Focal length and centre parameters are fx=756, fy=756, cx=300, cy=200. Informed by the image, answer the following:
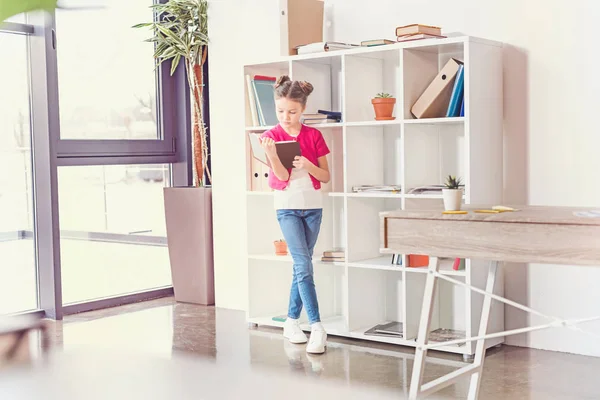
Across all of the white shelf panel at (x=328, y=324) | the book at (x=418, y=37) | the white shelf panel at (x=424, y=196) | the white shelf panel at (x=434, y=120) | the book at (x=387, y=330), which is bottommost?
the white shelf panel at (x=328, y=324)

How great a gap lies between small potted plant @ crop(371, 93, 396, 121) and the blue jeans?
0.60 m

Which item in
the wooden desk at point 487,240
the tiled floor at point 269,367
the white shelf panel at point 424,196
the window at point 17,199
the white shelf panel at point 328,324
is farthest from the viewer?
the window at point 17,199

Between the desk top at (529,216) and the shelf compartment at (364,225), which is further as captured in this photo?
the shelf compartment at (364,225)

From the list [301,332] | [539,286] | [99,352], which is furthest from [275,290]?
[539,286]

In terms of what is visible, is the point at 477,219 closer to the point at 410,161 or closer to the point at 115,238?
the point at 410,161

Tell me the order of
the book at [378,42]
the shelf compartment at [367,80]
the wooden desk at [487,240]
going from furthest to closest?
the shelf compartment at [367,80] < the book at [378,42] < the wooden desk at [487,240]

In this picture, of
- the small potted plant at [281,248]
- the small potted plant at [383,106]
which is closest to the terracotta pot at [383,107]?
the small potted plant at [383,106]

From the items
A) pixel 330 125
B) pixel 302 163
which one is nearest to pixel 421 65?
pixel 330 125

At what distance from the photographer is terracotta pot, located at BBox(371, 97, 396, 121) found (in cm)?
403

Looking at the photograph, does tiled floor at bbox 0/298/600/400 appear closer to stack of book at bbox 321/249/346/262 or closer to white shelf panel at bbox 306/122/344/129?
stack of book at bbox 321/249/346/262

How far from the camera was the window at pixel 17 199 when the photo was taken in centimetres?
480

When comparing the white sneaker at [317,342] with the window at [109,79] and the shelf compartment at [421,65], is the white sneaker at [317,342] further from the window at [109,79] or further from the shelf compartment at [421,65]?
the window at [109,79]

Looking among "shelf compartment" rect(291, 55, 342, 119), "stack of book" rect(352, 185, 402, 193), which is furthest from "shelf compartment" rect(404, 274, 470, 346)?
"shelf compartment" rect(291, 55, 342, 119)

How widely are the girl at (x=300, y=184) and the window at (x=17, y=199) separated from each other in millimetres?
1811
